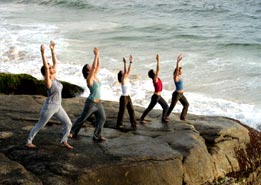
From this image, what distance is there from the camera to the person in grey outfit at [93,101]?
1017 cm

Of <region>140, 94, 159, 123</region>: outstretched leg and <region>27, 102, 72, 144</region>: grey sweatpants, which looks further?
<region>140, 94, 159, 123</region>: outstretched leg

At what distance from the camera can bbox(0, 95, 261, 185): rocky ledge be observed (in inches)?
361

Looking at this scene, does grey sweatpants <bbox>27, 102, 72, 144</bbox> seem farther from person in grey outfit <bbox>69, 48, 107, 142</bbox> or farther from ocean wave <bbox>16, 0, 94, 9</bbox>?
ocean wave <bbox>16, 0, 94, 9</bbox>

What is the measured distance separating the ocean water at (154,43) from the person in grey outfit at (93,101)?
27.7ft

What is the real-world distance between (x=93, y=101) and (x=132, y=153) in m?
1.55

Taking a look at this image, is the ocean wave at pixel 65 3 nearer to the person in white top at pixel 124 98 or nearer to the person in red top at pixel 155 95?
the person in red top at pixel 155 95

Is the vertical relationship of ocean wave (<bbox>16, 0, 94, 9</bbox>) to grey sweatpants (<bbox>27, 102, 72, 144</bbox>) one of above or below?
below

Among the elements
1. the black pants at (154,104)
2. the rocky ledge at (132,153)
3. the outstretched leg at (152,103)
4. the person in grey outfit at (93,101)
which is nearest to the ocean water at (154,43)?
the rocky ledge at (132,153)

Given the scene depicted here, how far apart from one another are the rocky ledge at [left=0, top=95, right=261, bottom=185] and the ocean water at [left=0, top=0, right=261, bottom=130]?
627 centimetres

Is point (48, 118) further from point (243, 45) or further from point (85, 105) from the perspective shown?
Answer: point (243, 45)

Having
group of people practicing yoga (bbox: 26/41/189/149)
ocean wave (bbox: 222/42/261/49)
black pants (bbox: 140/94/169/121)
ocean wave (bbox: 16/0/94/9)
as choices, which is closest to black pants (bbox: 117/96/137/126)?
group of people practicing yoga (bbox: 26/41/189/149)

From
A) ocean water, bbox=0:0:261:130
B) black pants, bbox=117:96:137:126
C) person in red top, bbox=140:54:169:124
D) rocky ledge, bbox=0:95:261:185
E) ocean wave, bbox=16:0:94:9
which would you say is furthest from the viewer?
ocean wave, bbox=16:0:94:9

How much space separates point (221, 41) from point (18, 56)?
1564 centimetres

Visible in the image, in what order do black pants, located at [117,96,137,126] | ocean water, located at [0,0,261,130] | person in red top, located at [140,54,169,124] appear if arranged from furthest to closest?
ocean water, located at [0,0,261,130]
person in red top, located at [140,54,169,124]
black pants, located at [117,96,137,126]
